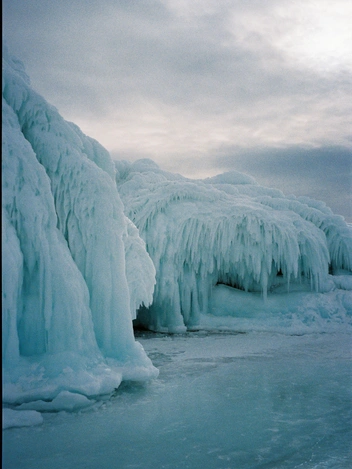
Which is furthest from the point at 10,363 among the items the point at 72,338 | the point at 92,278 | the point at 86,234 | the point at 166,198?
the point at 166,198

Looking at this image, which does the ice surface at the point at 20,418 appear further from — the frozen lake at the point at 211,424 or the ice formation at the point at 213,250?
the ice formation at the point at 213,250

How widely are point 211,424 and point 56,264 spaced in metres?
3.33

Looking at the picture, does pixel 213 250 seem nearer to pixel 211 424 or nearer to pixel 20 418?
pixel 211 424

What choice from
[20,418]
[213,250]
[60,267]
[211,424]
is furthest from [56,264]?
[213,250]

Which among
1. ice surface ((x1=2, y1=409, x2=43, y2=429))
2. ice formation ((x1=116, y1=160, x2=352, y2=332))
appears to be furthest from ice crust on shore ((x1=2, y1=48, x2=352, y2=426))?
ice formation ((x1=116, y1=160, x2=352, y2=332))

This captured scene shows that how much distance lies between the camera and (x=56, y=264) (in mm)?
6859

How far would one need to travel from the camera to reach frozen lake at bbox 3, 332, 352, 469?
4.89 meters

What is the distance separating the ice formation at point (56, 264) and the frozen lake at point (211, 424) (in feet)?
2.00

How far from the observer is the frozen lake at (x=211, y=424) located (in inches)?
192

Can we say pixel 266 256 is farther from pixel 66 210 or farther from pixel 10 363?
pixel 10 363

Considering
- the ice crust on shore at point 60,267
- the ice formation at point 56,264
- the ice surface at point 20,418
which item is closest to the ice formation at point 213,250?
the ice crust on shore at point 60,267

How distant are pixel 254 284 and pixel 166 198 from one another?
16.0 ft

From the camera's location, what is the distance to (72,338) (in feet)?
22.2

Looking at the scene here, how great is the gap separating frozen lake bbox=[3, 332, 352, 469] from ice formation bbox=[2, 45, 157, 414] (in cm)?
61
